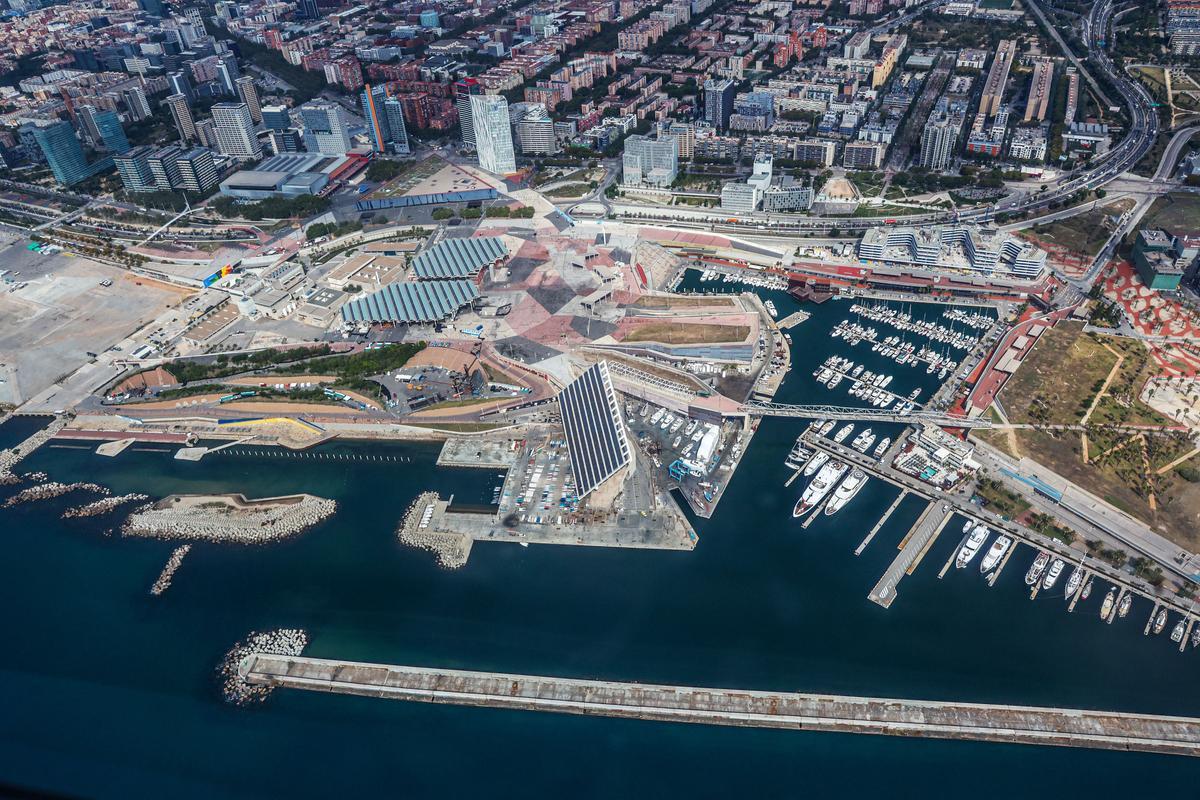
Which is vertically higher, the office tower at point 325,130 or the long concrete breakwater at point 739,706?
the office tower at point 325,130

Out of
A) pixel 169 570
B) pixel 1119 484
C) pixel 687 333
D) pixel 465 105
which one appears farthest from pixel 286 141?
pixel 1119 484

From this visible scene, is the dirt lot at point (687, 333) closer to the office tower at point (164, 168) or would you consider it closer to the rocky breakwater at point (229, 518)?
the rocky breakwater at point (229, 518)

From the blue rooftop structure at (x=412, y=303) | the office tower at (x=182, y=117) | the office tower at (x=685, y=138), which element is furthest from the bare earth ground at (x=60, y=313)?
the office tower at (x=685, y=138)

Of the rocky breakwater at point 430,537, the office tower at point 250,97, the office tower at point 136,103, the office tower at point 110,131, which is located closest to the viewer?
the rocky breakwater at point 430,537

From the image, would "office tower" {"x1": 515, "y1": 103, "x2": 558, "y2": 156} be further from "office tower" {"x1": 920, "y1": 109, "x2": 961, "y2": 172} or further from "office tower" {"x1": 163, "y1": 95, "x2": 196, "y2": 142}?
"office tower" {"x1": 163, "y1": 95, "x2": 196, "y2": 142}

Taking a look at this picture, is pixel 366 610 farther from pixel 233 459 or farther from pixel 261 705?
pixel 233 459

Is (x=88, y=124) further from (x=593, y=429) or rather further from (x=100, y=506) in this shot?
(x=593, y=429)

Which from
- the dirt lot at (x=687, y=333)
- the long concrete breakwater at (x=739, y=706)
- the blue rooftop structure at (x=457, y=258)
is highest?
the blue rooftop structure at (x=457, y=258)
